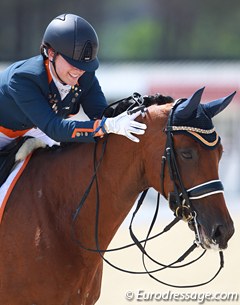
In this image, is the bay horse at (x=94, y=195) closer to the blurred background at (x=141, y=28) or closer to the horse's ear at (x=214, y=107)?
the horse's ear at (x=214, y=107)

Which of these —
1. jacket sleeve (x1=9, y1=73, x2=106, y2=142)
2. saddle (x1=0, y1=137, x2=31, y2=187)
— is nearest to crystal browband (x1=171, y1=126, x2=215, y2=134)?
jacket sleeve (x1=9, y1=73, x2=106, y2=142)

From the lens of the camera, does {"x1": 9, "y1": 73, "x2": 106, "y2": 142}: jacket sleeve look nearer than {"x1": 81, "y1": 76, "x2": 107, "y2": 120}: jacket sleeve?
Yes

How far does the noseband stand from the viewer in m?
→ 4.04

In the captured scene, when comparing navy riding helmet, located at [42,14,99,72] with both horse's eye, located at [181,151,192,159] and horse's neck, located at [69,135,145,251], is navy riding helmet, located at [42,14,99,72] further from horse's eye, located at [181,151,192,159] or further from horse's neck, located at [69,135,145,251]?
horse's eye, located at [181,151,192,159]

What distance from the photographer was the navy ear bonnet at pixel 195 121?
409cm

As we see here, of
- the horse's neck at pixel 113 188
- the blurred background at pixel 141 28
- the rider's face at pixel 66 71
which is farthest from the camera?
the blurred background at pixel 141 28

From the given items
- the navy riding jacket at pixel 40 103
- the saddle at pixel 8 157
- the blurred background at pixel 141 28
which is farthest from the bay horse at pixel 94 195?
the blurred background at pixel 141 28

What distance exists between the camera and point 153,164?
4.23m

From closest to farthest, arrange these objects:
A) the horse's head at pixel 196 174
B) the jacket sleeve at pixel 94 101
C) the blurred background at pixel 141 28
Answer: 1. the horse's head at pixel 196 174
2. the jacket sleeve at pixel 94 101
3. the blurred background at pixel 141 28

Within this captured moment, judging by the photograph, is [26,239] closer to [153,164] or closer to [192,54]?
[153,164]

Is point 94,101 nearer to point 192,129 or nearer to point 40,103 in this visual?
point 40,103

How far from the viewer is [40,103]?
4.43 m

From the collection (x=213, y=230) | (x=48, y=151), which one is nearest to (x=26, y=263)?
(x=48, y=151)

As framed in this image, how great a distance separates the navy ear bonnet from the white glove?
0.20 metres
